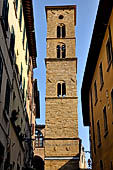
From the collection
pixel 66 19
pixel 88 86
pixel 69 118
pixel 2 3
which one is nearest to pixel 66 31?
pixel 66 19

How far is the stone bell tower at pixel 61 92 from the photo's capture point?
3484 cm

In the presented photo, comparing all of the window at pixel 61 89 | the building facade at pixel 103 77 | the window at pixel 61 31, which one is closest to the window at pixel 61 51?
the window at pixel 61 31

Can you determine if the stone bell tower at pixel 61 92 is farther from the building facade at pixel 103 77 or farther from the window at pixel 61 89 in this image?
the building facade at pixel 103 77

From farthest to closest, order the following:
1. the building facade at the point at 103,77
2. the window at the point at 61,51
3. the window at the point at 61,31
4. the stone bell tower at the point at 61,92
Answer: the window at the point at 61,31 → the window at the point at 61,51 → the stone bell tower at the point at 61,92 → the building facade at the point at 103,77

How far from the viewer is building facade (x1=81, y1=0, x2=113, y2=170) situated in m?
15.2

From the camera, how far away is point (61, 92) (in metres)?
38.8

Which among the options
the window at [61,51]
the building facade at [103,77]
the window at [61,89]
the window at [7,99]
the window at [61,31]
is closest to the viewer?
the window at [7,99]

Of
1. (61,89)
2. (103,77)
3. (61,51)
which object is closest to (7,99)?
(103,77)

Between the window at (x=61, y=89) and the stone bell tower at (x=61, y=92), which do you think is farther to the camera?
the window at (x=61, y=89)

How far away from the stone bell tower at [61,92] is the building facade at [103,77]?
1501 cm

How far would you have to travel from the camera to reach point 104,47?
1695 centimetres

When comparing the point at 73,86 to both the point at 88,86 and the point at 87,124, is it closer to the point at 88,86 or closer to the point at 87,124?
the point at 87,124

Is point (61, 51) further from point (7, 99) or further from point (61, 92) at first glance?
point (7, 99)

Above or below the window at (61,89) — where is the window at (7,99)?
above
